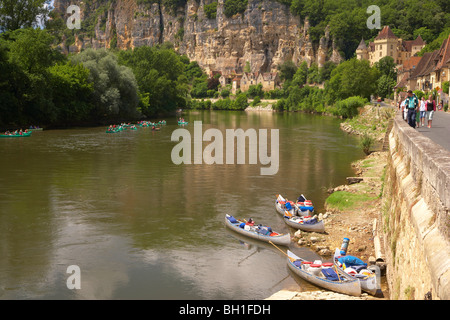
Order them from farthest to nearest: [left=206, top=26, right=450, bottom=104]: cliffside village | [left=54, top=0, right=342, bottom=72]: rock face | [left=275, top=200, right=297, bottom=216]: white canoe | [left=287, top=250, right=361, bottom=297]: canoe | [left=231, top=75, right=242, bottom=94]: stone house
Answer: [left=54, top=0, right=342, bottom=72]: rock face → [left=231, top=75, right=242, bottom=94]: stone house → [left=206, top=26, right=450, bottom=104]: cliffside village → [left=275, top=200, right=297, bottom=216]: white canoe → [left=287, top=250, right=361, bottom=297]: canoe

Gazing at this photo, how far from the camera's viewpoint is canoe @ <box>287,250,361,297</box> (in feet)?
36.2

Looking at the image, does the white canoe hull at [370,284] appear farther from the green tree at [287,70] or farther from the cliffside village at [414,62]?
the green tree at [287,70]

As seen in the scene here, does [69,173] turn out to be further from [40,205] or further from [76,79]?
[76,79]

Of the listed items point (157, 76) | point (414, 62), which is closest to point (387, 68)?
point (414, 62)

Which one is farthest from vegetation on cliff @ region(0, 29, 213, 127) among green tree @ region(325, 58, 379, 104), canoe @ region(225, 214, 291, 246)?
canoe @ region(225, 214, 291, 246)

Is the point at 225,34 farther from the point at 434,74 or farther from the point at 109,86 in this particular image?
the point at 434,74

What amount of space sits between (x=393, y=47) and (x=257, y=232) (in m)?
95.4

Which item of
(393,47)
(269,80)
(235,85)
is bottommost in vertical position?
(235,85)

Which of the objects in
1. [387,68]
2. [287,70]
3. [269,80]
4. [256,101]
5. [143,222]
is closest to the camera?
[143,222]

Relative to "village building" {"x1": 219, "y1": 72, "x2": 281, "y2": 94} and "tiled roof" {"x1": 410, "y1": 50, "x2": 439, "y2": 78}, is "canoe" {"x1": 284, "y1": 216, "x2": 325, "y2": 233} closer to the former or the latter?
"tiled roof" {"x1": 410, "y1": 50, "x2": 439, "y2": 78}

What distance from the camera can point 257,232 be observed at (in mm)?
15336

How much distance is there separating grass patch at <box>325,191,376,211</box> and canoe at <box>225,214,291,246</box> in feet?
13.8

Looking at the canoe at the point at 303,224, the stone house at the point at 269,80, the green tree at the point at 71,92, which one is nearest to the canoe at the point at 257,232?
the canoe at the point at 303,224

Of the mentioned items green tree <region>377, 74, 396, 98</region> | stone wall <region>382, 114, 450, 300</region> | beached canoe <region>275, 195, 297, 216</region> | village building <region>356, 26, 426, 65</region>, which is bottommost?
beached canoe <region>275, 195, 297, 216</region>
